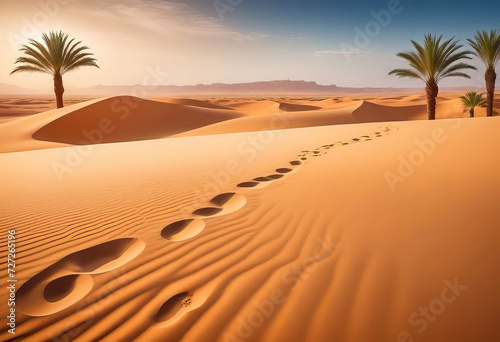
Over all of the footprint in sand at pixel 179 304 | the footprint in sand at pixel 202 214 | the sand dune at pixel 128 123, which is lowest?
the footprint in sand at pixel 179 304

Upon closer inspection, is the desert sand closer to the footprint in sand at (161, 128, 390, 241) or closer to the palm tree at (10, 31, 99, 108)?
the footprint in sand at (161, 128, 390, 241)

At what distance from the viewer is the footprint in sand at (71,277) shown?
1890 mm

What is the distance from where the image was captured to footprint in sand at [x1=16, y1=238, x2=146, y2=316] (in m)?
1.89

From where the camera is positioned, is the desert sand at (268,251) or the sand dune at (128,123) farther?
the sand dune at (128,123)

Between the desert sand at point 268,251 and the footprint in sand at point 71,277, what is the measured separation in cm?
Result: 1

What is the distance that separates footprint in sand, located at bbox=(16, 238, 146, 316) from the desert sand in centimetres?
1

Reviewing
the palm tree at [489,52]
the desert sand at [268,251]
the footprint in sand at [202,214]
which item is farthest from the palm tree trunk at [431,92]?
the footprint in sand at [202,214]

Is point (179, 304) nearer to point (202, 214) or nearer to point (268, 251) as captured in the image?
point (268, 251)

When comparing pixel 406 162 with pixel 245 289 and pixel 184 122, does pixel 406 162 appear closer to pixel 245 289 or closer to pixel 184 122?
pixel 245 289

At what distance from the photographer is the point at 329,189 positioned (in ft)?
12.2

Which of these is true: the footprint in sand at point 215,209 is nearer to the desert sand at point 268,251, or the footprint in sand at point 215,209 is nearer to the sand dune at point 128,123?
the desert sand at point 268,251

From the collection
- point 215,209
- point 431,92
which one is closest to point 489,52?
point 431,92

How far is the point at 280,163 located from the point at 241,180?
4.42 feet

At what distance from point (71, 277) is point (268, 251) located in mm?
1597
